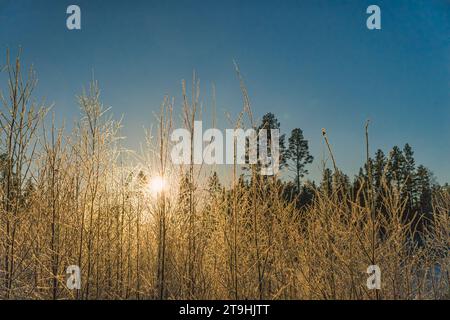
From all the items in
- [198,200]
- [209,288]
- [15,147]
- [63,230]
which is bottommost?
[209,288]

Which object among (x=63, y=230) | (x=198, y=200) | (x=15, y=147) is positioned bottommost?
(x=63, y=230)

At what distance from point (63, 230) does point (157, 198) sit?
131 cm
